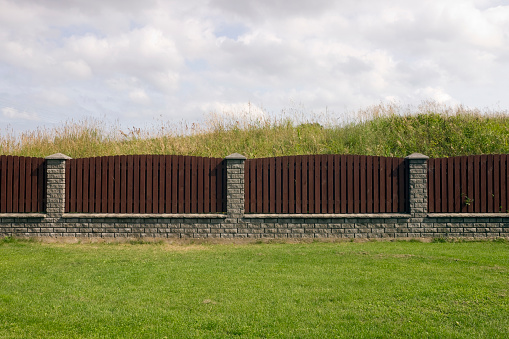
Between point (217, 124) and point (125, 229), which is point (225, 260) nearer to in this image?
point (125, 229)

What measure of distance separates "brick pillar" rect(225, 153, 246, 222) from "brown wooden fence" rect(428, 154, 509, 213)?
5.49 metres

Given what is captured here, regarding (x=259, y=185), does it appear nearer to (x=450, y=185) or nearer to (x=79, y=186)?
(x=79, y=186)

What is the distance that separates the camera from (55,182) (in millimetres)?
12773

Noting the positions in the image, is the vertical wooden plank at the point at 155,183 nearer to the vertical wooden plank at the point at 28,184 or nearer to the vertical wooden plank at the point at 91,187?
the vertical wooden plank at the point at 91,187

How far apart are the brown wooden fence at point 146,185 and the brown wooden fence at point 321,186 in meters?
1.09

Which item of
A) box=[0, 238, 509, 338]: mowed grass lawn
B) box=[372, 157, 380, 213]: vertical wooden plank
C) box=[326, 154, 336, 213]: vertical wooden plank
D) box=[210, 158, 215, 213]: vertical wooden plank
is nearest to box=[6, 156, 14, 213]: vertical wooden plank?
box=[0, 238, 509, 338]: mowed grass lawn

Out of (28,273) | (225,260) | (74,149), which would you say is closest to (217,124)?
(74,149)

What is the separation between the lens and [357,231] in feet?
40.4

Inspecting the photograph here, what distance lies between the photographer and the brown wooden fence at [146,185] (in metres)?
12.5

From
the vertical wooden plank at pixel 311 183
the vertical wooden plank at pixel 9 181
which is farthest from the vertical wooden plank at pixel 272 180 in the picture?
the vertical wooden plank at pixel 9 181

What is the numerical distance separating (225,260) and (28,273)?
386 centimetres

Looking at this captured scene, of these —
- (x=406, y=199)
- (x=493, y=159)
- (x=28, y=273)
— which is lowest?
(x=28, y=273)

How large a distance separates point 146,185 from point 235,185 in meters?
2.62

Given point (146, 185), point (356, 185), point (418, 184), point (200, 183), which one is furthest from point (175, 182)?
point (418, 184)
